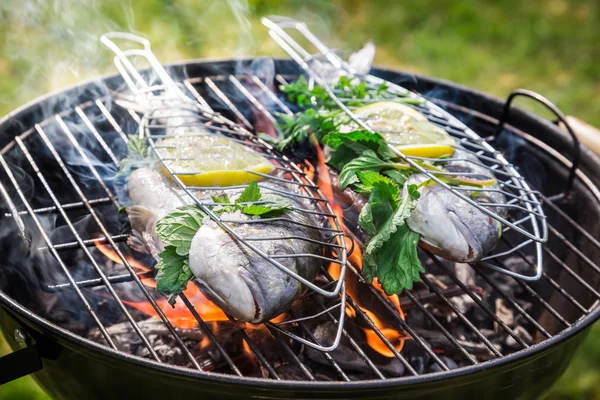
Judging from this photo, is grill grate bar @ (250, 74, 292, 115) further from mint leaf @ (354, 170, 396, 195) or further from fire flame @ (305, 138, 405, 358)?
mint leaf @ (354, 170, 396, 195)

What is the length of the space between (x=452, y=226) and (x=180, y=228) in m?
0.97

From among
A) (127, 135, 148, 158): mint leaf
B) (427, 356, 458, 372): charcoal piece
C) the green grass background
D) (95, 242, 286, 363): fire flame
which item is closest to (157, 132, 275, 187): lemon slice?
(127, 135, 148, 158): mint leaf

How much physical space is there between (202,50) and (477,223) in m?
4.49

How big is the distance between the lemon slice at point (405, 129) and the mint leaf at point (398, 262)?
451mm

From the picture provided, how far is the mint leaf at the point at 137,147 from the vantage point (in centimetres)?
272

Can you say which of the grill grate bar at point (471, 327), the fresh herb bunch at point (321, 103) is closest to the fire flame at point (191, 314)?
the grill grate bar at point (471, 327)

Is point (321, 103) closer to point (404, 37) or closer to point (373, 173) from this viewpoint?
point (373, 173)

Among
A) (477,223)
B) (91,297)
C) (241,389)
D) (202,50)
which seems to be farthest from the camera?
(202,50)

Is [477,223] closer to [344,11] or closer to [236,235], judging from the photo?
[236,235]

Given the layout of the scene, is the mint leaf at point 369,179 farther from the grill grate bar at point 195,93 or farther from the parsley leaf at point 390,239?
the grill grate bar at point 195,93

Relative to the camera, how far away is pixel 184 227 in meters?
2.18

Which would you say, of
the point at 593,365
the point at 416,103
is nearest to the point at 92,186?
the point at 416,103

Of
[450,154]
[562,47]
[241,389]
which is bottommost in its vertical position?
[241,389]

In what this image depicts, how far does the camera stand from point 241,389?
1.80 meters
